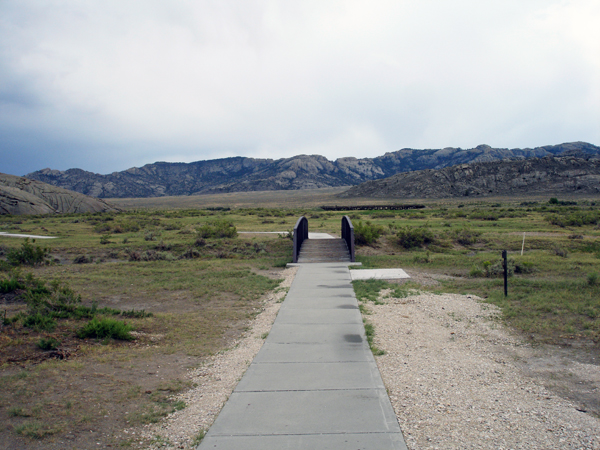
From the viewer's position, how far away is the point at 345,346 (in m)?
6.19

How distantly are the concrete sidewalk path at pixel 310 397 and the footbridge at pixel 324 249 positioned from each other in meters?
7.69

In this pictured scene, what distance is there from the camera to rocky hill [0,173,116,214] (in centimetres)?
4781

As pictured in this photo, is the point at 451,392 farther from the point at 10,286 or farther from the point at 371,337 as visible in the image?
the point at 10,286

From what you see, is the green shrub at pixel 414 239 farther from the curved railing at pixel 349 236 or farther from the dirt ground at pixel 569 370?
the dirt ground at pixel 569 370

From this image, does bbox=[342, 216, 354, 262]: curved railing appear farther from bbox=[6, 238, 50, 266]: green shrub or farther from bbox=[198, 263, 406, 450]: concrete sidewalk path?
bbox=[6, 238, 50, 266]: green shrub

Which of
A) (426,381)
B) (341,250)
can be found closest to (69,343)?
(426,381)

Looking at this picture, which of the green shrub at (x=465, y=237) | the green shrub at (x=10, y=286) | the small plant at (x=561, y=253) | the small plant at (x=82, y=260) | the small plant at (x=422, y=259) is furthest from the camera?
the green shrub at (x=465, y=237)

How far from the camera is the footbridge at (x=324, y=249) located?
15.3 meters

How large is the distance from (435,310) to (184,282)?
7679 mm

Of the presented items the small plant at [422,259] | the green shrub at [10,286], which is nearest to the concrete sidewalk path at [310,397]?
the green shrub at [10,286]

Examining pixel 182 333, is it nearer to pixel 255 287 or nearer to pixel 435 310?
pixel 255 287

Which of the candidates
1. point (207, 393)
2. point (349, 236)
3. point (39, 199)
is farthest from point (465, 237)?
point (39, 199)

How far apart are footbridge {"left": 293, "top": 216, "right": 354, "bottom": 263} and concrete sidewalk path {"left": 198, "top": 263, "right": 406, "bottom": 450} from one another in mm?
7690

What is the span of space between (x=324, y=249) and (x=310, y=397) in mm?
12031
